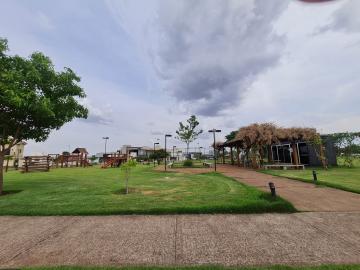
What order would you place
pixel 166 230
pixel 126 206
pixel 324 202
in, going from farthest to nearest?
pixel 324 202, pixel 126 206, pixel 166 230

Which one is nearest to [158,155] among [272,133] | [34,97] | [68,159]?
[68,159]

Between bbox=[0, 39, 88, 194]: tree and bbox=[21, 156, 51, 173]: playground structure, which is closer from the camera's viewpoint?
bbox=[0, 39, 88, 194]: tree

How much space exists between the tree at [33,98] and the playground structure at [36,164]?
16.4 m

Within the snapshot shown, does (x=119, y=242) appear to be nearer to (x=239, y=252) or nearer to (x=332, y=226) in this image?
(x=239, y=252)

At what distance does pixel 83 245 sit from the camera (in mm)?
4367

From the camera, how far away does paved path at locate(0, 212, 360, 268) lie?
3.73 m

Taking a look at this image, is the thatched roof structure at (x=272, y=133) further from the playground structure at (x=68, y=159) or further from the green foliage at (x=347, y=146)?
the playground structure at (x=68, y=159)

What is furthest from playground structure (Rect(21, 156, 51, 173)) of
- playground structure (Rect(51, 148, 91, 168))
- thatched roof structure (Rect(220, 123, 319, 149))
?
thatched roof structure (Rect(220, 123, 319, 149))

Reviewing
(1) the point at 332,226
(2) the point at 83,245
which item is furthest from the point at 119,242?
(1) the point at 332,226

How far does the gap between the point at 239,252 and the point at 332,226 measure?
281cm

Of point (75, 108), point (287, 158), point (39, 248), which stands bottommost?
point (39, 248)

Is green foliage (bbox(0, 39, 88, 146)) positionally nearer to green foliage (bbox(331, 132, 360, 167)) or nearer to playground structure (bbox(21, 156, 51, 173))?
playground structure (bbox(21, 156, 51, 173))

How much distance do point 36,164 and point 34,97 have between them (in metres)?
20.1

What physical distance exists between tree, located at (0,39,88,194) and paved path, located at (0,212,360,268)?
5021mm
